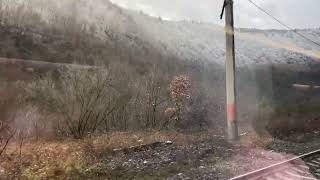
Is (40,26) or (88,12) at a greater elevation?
(88,12)

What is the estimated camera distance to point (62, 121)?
17.5m

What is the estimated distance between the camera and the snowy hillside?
4956cm

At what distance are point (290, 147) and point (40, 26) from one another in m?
37.2

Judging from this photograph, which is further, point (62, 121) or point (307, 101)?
point (307, 101)

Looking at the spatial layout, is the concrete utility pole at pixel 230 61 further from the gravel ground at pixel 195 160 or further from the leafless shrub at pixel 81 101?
the leafless shrub at pixel 81 101

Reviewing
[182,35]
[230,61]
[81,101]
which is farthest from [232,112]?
[182,35]

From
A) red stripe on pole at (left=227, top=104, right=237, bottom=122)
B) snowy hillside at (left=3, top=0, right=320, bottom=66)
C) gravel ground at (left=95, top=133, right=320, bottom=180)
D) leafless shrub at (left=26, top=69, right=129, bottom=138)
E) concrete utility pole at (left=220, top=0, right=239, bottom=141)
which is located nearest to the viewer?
gravel ground at (left=95, top=133, right=320, bottom=180)

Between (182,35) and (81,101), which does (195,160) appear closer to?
(81,101)

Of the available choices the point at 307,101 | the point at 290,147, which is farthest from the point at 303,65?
the point at 290,147

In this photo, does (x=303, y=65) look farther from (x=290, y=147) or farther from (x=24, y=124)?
(x=24, y=124)

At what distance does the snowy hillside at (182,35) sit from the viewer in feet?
163

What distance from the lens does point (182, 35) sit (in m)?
70.9

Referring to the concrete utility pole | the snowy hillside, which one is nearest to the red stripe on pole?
the concrete utility pole

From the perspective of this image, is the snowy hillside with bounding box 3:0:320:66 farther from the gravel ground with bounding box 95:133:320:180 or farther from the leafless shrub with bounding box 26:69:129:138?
the gravel ground with bounding box 95:133:320:180
